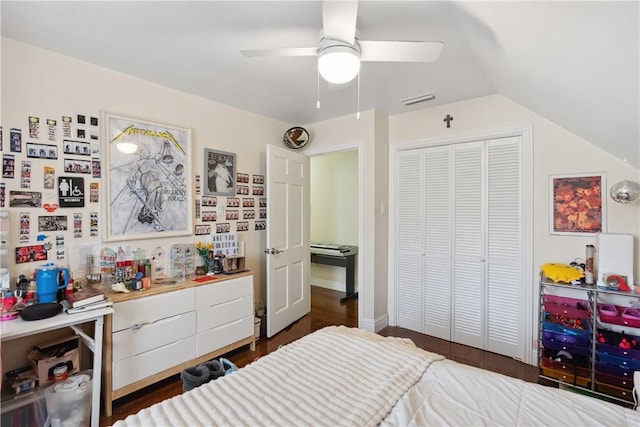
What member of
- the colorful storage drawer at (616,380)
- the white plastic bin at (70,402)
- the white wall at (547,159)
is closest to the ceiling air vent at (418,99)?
the white wall at (547,159)

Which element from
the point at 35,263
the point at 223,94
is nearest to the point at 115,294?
the point at 35,263

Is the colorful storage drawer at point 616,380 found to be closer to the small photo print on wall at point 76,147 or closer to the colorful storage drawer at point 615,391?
the colorful storage drawer at point 615,391

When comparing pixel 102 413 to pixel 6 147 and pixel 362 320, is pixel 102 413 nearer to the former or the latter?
pixel 6 147

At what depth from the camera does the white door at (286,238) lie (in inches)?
120

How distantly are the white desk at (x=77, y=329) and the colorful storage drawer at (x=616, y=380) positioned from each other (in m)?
3.22

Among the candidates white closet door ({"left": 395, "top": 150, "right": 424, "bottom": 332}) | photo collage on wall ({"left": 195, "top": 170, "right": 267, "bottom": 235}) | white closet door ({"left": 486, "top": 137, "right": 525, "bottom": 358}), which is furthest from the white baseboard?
photo collage on wall ({"left": 195, "top": 170, "right": 267, "bottom": 235})

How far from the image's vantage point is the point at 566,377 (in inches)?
83.0

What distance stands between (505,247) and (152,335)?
3.00 meters

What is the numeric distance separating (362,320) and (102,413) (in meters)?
2.30

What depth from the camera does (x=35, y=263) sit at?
1.91m

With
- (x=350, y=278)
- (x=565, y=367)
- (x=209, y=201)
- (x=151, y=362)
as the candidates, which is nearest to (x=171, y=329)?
(x=151, y=362)

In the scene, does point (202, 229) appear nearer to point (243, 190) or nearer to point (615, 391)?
point (243, 190)

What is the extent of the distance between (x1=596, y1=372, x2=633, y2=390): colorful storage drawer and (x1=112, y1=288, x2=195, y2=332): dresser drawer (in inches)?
117

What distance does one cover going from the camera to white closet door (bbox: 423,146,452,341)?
299cm
